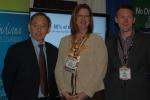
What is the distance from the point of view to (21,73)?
3365 mm

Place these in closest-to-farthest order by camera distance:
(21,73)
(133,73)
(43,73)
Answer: (21,73)
(43,73)
(133,73)

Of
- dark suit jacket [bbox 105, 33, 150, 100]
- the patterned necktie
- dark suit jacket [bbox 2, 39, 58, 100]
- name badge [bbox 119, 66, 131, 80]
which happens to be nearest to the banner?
dark suit jacket [bbox 2, 39, 58, 100]

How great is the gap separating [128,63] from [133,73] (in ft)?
0.40

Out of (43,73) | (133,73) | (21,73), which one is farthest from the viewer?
(133,73)

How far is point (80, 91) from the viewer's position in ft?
11.2

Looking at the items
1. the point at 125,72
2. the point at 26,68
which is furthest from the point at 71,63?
the point at 125,72

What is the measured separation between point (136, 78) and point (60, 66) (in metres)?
0.86

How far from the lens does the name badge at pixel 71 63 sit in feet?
11.1

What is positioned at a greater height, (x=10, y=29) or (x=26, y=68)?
(x=10, y=29)

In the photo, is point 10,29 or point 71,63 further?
point 10,29

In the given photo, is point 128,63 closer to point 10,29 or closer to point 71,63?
point 71,63

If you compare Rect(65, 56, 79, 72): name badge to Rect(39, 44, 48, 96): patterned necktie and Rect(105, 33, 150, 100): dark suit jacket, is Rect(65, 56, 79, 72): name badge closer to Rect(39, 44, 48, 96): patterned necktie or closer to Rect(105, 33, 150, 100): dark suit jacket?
Rect(39, 44, 48, 96): patterned necktie

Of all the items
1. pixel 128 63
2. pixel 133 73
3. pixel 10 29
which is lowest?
pixel 133 73

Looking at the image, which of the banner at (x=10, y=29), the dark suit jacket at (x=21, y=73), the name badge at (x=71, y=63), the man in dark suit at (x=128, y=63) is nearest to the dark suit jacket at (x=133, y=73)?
the man in dark suit at (x=128, y=63)
